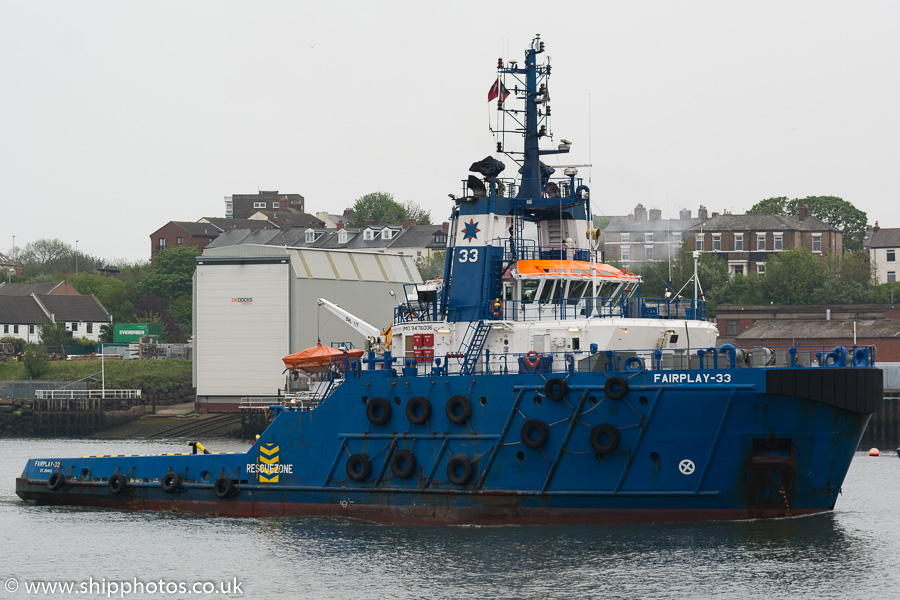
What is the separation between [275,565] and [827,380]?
40.6 feet

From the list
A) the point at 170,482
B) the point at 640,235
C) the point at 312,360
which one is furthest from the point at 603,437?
the point at 640,235

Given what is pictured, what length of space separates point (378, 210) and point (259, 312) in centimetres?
6519

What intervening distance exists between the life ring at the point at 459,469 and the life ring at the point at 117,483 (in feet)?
34.9

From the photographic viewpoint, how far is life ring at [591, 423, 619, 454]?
2597 cm

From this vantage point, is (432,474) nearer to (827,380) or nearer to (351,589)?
(351,589)

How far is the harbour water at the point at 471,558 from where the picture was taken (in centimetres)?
2280

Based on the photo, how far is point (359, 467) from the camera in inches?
1137

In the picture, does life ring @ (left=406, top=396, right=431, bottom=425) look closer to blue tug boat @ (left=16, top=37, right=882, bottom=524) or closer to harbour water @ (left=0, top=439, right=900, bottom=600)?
blue tug boat @ (left=16, top=37, right=882, bottom=524)

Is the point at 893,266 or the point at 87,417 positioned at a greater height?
the point at 893,266

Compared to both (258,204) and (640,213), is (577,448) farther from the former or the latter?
(258,204)

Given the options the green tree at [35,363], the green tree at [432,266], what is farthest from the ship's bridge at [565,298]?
the green tree at [35,363]

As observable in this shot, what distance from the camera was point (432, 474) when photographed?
1102 inches

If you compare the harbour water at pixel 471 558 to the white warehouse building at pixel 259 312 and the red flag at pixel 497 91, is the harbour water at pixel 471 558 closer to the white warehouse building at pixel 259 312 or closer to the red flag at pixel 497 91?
the red flag at pixel 497 91

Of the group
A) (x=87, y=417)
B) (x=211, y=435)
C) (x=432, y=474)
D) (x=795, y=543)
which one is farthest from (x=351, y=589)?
(x=87, y=417)
